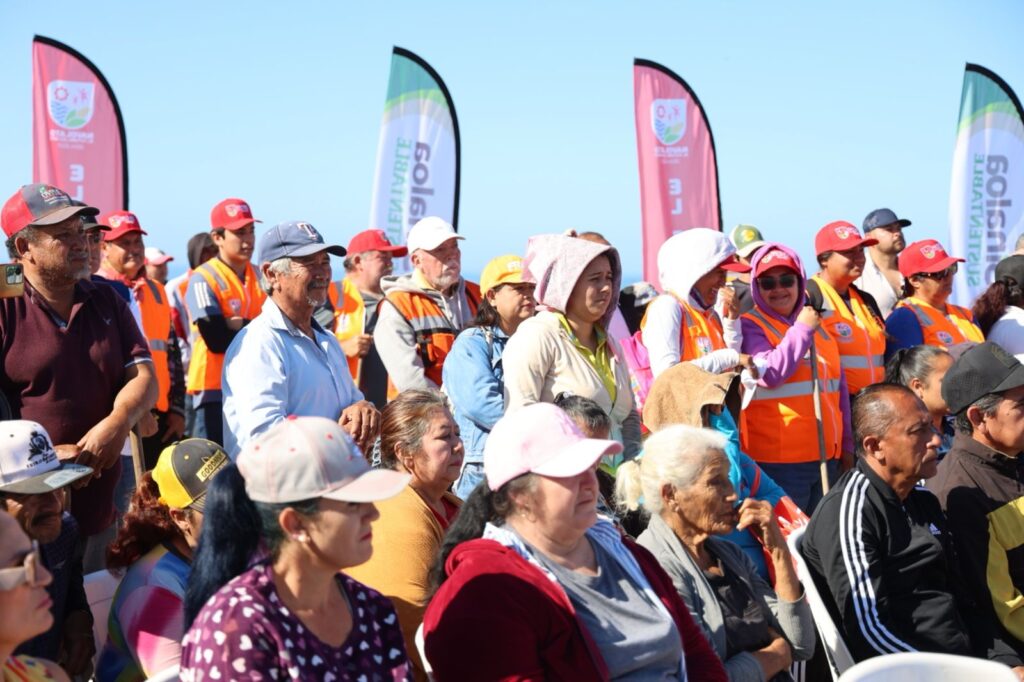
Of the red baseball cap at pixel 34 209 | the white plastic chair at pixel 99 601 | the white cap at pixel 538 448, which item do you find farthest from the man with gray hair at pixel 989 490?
the red baseball cap at pixel 34 209

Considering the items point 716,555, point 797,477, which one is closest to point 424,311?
point 797,477

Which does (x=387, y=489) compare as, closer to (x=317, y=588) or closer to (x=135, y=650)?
(x=317, y=588)

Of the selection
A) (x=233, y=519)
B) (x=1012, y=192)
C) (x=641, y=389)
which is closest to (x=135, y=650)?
(x=233, y=519)

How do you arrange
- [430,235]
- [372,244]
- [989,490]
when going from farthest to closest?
[372,244] → [430,235] → [989,490]

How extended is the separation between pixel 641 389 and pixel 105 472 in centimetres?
258

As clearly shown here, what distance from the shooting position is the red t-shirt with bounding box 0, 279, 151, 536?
4.04 m

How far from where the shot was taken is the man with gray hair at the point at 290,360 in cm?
427

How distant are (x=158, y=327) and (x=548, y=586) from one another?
454cm

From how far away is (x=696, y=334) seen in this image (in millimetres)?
5594

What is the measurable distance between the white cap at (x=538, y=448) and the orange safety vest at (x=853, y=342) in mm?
3651

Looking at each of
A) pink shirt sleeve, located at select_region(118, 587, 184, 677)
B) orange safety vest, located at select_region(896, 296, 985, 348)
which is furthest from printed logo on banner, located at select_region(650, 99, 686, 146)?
pink shirt sleeve, located at select_region(118, 587, 184, 677)

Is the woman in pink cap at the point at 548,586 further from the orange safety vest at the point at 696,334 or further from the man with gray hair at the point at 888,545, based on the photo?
the orange safety vest at the point at 696,334

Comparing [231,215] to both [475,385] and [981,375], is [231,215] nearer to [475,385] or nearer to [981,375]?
[475,385]

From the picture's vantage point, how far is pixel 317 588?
8.44 feet
